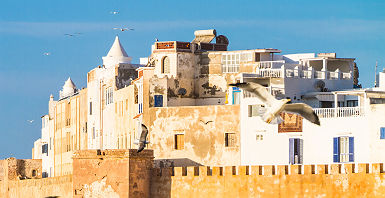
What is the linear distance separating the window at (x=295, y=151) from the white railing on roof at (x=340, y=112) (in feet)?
5.96

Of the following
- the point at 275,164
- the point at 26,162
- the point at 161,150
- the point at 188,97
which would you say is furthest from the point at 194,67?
the point at 26,162

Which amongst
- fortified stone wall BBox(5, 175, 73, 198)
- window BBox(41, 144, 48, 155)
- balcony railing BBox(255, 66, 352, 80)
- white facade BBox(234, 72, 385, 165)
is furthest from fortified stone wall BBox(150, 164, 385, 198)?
window BBox(41, 144, 48, 155)

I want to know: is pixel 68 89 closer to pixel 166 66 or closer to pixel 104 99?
pixel 104 99

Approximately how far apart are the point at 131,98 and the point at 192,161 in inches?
287

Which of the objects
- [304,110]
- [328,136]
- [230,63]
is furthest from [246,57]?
[304,110]

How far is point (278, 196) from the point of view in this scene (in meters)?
48.6

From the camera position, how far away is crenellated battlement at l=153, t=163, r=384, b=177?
153 ft

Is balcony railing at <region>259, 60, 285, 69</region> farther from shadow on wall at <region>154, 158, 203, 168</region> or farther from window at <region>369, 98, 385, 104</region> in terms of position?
window at <region>369, 98, 385, 104</region>

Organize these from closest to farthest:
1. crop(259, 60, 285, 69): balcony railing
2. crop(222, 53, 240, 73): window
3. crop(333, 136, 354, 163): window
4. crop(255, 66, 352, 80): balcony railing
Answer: crop(333, 136, 354, 163): window → crop(255, 66, 352, 80): balcony railing → crop(259, 60, 285, 69): balcony railing → crop(222, 53, 240, 73): window

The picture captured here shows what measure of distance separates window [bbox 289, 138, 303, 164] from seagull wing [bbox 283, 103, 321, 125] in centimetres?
1597

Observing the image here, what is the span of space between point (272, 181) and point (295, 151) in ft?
11.7

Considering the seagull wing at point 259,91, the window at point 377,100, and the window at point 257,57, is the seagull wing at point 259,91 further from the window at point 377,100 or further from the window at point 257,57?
the window at point 257,57

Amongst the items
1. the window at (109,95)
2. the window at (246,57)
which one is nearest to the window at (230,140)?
the window at (246,57)

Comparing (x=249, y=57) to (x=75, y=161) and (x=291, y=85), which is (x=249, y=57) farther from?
(x=75, y=161)
